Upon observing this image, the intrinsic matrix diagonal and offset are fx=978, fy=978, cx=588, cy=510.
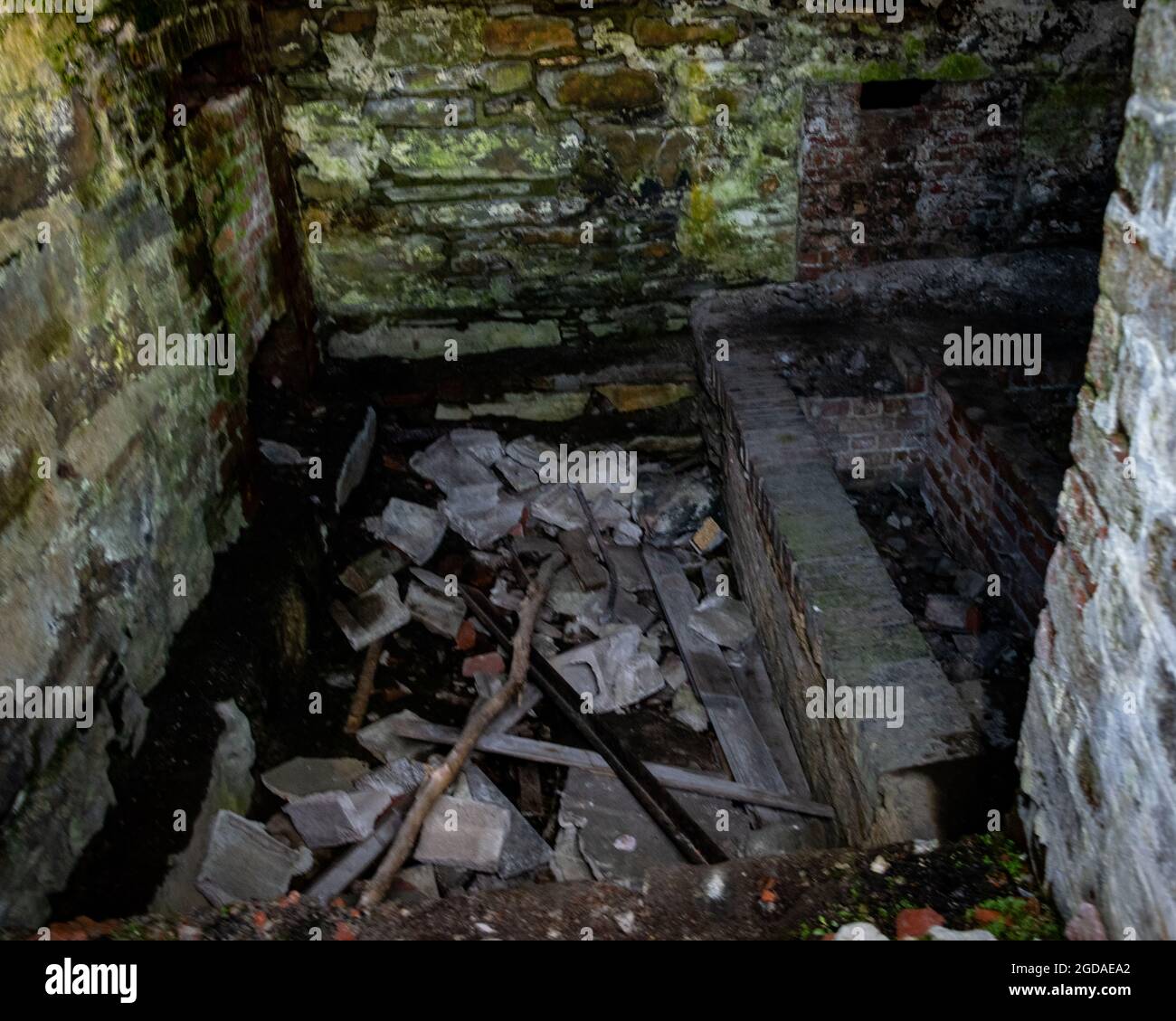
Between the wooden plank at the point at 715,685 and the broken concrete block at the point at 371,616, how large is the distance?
122cm

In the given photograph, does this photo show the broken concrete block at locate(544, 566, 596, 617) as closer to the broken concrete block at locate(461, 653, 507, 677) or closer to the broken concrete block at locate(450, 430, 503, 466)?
the broken concrete block at locate(461, 653, 507, 677)

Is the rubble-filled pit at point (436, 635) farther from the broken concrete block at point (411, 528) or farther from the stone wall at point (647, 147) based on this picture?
the stone wall at point (647, 147)

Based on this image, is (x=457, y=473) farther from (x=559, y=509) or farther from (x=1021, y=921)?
(x=1021, y=921)

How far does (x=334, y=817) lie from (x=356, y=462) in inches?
80.3

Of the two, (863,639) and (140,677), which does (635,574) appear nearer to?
(863,639)

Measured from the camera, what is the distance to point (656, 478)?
17.5 feet

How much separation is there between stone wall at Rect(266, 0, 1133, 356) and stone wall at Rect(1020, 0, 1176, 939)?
134 inches

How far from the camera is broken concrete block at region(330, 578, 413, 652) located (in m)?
4.25

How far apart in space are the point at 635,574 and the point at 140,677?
2376 millimetres

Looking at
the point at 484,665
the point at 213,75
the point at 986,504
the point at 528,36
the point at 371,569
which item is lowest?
the point at 484,665

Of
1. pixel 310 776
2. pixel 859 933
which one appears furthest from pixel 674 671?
pixel 859 933

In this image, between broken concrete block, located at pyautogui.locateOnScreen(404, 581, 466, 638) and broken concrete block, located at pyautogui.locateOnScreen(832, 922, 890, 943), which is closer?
broken concrete block, located at pyautogui.locateOnScreen(832, 922, 890, 943)

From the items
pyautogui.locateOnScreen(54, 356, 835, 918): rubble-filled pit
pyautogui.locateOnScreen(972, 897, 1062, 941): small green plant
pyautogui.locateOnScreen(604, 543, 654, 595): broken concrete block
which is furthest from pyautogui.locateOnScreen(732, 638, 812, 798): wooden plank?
pyautogui.locateOnScreen(972, 897, 1062, 941): small green plant

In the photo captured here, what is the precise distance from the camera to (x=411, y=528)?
191 inches
